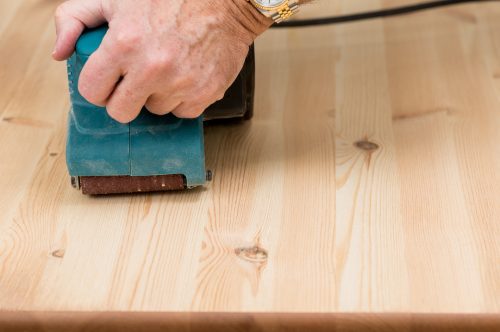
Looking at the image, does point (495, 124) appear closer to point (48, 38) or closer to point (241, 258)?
point (241, 258)

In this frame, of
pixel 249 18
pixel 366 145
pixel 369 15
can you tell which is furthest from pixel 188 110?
pixel 369 15

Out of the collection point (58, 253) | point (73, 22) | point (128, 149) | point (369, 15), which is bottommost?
point (58, 253)

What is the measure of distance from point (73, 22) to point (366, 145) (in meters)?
0.35

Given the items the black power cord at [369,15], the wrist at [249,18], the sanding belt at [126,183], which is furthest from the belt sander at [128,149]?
the black power cord at [369,15]

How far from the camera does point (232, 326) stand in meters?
0.68

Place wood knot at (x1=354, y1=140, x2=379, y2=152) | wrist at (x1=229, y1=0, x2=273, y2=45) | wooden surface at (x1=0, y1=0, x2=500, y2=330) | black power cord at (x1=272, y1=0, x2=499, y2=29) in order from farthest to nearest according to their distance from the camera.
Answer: black power cord at (x1=272, y1=0, x2=499, y2=29) → wood knot at (x1=354, y1=140, x2=379, y2=152) → wrist at (x1=229, y1=0, x2=273, y2=45) → wooden surface at (x1=0, y1=0, x2=500, y2=330)

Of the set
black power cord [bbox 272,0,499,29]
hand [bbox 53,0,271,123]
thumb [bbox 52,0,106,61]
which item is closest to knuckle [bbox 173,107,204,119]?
hand [bbox 53,0,271,123]

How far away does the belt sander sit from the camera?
783 millimetres

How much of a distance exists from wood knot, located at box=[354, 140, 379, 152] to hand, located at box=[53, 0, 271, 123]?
18 cm

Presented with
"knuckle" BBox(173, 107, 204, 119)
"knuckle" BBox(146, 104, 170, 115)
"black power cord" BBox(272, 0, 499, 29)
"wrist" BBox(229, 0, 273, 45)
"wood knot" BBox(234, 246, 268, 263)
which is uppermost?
"black power cord" BBox(272, 0, 499, 29)

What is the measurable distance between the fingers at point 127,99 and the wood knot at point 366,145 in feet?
0.87

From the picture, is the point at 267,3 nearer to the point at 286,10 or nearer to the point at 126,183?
the point at 286,10

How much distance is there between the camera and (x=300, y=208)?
0.80 m

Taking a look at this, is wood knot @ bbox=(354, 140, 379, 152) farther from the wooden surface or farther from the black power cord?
the black power cord
